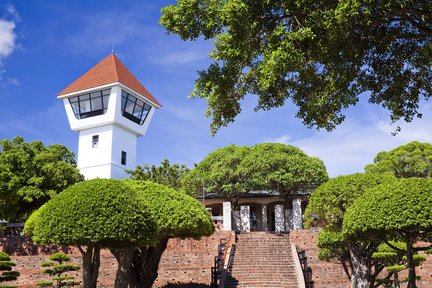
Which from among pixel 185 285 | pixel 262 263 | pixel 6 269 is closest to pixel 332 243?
pixel 262 263

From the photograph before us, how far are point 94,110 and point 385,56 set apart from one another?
32.3 metres

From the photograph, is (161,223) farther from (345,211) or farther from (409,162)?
(409,162)

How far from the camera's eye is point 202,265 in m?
19.8

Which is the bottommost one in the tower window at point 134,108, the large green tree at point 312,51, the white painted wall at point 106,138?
the large green tree at point 312,51

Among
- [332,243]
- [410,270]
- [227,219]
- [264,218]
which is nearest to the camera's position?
[410,270]

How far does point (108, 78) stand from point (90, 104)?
260cm

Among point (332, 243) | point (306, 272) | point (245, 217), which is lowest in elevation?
point (306, 272)

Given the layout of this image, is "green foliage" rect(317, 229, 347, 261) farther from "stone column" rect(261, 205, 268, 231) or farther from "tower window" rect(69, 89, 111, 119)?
"tower window" rect(69, 89, 111, 119)

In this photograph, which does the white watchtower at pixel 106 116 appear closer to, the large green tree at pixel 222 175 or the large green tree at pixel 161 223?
the large green tree at pixel 222 175

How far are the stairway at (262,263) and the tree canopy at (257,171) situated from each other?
6602 mm

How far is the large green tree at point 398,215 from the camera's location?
34.4 ft

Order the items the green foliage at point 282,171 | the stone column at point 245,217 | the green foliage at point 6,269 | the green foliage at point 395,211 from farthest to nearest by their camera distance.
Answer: the green foliage at point 282,171, the stone column at point 245,217, the green foliage at point 6,269, the green foliage at point 395,211

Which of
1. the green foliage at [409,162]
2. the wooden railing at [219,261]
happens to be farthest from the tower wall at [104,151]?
the green foliage at [409,162]

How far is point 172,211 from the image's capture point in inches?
573
